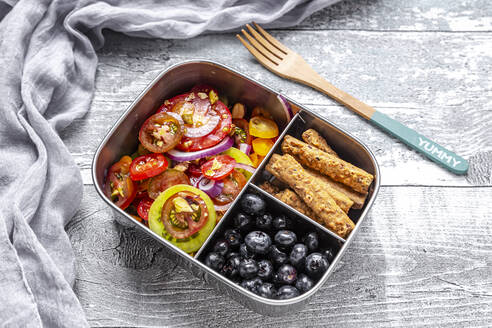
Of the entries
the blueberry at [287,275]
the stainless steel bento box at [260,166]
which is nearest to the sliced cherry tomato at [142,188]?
the stainless steel bento box at [260,166]

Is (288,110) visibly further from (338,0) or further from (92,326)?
(92,326)

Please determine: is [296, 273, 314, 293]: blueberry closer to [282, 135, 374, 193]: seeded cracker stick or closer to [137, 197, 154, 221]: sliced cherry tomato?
[282, 135, 374, 193]: seeded cracker stick

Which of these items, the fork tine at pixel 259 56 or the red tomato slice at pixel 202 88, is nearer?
the red tomato slice at pixel 202 88

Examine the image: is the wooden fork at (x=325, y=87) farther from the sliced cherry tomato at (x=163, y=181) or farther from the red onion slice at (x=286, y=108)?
the sliced cherry tomato at (x=163, y=181)

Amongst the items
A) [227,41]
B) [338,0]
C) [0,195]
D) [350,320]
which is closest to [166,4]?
[227,41]

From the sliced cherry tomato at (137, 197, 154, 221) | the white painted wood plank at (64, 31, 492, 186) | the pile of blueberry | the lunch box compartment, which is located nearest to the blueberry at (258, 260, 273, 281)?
the pile of blueberry

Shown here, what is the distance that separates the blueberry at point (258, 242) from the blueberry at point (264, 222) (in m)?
0.04

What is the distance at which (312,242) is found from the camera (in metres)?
1.57

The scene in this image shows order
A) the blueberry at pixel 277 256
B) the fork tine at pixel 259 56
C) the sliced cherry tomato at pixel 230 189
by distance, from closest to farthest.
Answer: the blueberry at pixel 277 256 → the sliced cherry tomato at pixel 230 189 → the fork tine at pixel 259 56

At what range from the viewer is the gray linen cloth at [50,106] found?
Answer: 160cm

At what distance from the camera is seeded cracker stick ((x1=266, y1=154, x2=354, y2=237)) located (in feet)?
5.12

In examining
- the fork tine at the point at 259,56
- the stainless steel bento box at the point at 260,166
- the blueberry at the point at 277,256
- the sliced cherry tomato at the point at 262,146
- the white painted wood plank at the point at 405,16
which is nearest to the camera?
the stainless steel bento box at the point at 260,166

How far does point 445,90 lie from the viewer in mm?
2057

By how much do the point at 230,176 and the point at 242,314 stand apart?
0.50 m
